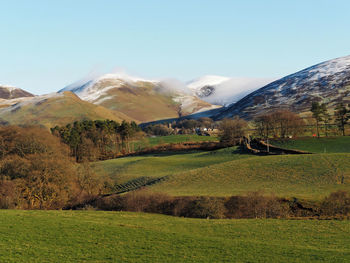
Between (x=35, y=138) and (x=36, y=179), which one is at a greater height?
(x=35, y=138)

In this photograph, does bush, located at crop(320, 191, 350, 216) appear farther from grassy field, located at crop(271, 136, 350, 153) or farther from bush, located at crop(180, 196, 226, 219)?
grassy field, located at crop(271, 136, 350, 153)

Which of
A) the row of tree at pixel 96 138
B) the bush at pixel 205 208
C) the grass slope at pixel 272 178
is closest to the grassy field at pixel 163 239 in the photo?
the bush at pixel 205 208

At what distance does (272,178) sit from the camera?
61.2 metres

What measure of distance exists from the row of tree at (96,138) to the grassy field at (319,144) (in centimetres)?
6153

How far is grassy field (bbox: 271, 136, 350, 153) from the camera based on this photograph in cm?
8799

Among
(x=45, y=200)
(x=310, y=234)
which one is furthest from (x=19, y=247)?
(x=45, y=200)

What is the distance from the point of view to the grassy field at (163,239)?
22.7m

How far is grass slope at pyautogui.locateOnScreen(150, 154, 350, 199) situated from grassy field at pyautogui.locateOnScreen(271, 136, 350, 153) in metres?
19.9

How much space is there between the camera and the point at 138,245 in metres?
25.3

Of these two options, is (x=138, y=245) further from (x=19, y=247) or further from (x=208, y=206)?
(x=208, y=206)

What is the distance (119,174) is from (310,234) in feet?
195

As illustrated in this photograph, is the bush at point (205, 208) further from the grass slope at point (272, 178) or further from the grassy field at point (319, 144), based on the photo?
the grassy field at point (319, 144)

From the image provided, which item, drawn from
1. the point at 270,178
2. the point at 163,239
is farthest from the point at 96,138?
the point at 163,239

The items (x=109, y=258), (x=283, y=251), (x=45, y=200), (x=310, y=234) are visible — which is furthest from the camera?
(x=45, y=200)
